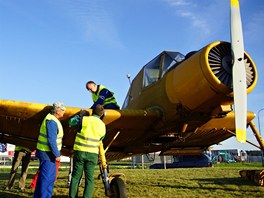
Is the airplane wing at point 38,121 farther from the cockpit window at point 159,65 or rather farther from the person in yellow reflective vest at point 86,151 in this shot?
the cockpit window at point 159,65

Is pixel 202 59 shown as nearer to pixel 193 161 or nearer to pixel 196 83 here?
pixel 196 83

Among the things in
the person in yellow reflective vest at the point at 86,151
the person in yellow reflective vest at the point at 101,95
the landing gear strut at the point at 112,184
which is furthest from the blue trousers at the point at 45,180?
the person in yellow reflective vest at the point at 101,95

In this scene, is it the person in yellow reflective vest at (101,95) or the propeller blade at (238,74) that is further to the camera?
the person in yellow reflective vest at (101,95)

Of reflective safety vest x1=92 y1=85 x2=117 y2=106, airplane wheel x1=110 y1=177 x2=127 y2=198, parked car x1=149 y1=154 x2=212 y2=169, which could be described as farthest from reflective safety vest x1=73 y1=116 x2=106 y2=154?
parked car x1=149 y1=154 x2=212 y2=169

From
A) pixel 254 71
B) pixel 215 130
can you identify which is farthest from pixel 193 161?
pixel 254 71

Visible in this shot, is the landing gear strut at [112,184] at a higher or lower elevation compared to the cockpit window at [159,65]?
lower

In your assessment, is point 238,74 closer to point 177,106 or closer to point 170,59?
point 177,106

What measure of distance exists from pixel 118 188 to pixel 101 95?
263 centimetres

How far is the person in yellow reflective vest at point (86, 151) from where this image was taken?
5.20 m

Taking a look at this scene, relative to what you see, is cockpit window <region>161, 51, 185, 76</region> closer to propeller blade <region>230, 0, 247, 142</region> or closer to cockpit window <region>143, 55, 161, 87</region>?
cockpit window <region>143, 55, 161, 87</region>

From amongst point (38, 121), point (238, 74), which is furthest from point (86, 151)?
point (238, 74)

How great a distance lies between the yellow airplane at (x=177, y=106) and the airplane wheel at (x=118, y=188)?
2 centimetres

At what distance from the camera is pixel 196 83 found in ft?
18.7

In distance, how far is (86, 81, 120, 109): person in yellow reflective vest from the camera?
744cm
